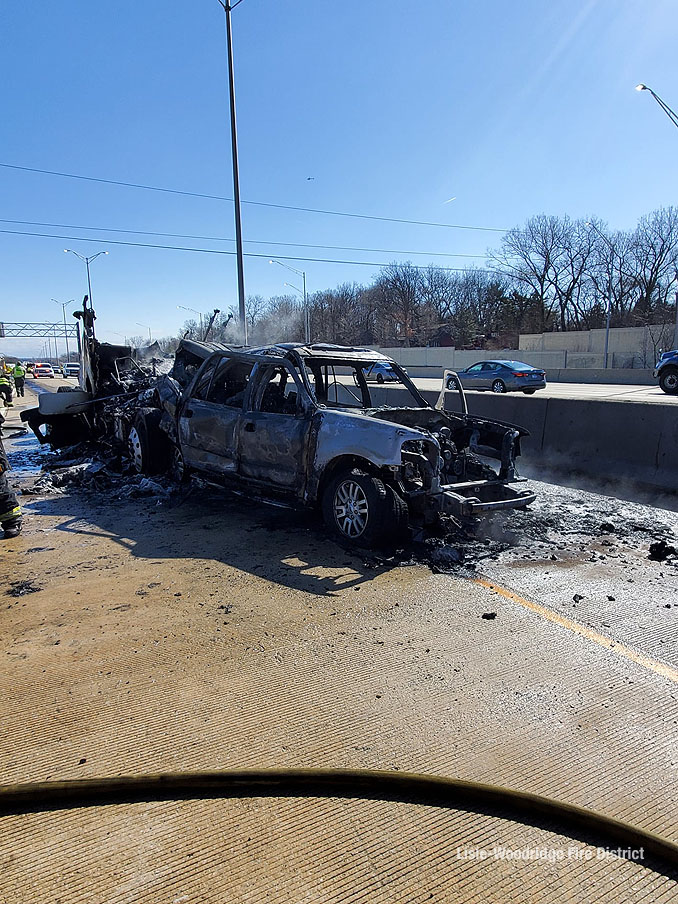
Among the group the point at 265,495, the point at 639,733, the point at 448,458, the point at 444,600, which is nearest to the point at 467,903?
the point at 639,733

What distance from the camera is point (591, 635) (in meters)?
3.78

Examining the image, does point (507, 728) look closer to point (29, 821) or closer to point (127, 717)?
point (127, 717)

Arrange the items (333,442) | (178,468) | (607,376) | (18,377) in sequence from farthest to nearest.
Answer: (607,376) < (18,377) < (178,468) < (333,442)

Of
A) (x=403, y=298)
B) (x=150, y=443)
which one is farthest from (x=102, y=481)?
(x=403, y=298)

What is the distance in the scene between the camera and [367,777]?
2410mm

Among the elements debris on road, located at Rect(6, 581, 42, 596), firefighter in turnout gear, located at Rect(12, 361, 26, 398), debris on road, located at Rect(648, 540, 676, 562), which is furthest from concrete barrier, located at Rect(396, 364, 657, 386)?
debris on road, located at Rect(6, 581, 42, 596)

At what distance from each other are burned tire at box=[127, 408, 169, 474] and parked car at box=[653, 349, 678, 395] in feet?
52.5

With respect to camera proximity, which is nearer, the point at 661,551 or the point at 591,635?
the point at 591,635

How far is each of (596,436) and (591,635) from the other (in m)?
5.16

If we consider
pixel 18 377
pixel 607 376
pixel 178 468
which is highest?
pixel 18 377

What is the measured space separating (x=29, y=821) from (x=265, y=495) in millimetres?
4198

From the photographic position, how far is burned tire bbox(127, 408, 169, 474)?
8.44 m

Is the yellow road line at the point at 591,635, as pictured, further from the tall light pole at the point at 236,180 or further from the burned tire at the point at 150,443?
the tall light pole at the point at 236,180

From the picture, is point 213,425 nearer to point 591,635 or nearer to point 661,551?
point 591,635
